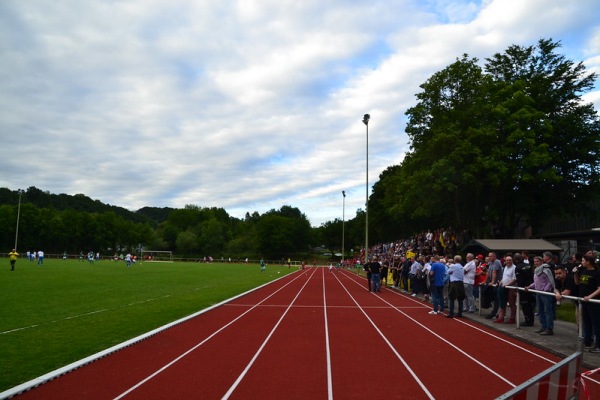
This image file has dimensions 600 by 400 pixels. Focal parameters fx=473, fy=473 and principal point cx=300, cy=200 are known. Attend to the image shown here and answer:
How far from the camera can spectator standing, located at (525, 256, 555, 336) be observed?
1041cm

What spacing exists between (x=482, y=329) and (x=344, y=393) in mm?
6939

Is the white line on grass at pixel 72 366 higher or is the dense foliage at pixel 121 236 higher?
the dense foliage at pixel 121 236

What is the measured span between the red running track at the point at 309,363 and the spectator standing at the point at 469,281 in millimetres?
2213

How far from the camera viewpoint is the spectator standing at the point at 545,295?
10.4 m

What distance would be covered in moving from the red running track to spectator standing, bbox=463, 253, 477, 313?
2.21 meters

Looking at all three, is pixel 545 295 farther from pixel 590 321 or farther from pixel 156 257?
pixel 156 257

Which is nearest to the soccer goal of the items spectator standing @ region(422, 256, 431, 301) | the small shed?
spectator standing @ region(422, 256, 431, 301)

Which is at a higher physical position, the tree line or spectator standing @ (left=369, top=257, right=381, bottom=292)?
the tree line

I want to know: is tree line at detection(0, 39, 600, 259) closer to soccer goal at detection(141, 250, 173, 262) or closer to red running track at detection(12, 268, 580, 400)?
red running track at detection(12, 268, 580, 400)

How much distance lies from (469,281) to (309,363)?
8.72m

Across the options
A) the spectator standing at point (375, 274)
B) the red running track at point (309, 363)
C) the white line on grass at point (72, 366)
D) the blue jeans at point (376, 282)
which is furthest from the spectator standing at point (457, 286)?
the blue jeans at point (376, 282)

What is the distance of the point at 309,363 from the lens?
802cm

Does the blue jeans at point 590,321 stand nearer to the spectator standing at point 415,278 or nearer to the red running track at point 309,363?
the red running track at point 309,363

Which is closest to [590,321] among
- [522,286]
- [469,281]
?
[522,286]
